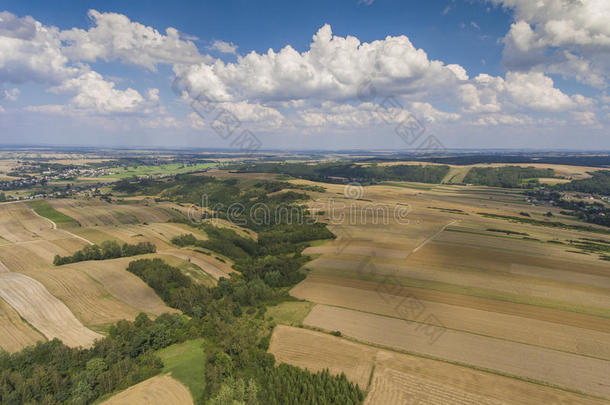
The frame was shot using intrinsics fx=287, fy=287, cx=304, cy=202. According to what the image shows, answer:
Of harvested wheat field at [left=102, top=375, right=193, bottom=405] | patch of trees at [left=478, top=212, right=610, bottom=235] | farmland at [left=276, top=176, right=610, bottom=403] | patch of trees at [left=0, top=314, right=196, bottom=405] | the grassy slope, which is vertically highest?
patch of trees at [left=478, top=212, right=610, bottom=235]

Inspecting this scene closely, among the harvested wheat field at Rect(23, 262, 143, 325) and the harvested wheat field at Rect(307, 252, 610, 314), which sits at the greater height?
the harvested wheat field at Rect(307, 252, 610, 314)

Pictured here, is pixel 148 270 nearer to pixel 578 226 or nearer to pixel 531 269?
pixel 531 269

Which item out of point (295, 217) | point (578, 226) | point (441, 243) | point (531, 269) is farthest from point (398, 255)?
point (578, 226)

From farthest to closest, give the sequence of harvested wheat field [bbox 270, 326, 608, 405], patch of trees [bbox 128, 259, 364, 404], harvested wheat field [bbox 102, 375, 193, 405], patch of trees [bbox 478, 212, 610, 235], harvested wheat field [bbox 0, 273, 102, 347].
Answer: patch of trees [bbox 478, 212, 610, 235], harvested wheat field [bbox 0, 273, 102, 347], harvested wheat field [bbox 102, 375, 193, 405], patch of trees [bbox 128, 259, 364, 404], harvested wheat field [bbox 270, 326, 608, 405]

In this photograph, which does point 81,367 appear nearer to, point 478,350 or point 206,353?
point 206,353

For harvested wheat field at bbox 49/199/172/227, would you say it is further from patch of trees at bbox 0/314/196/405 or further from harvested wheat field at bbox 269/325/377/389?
harvested wheat field at bbox 269/325/377/389

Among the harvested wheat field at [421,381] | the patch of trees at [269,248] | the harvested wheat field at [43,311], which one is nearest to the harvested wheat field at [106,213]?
the patch of trees at [269,248]

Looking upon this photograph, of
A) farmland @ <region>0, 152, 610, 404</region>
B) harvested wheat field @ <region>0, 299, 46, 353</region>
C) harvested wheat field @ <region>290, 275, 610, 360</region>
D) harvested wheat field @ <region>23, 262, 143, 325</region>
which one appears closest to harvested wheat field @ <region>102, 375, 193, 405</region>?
farmland @ <region>0, 152, 610, 404</region>

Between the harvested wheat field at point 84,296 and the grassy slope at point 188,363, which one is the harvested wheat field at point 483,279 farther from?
the harvested wheat field at point 84,296
